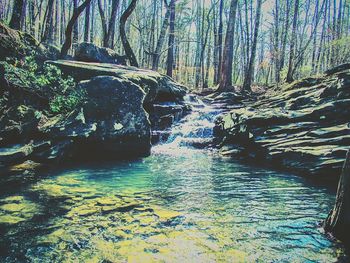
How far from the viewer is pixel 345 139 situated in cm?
664

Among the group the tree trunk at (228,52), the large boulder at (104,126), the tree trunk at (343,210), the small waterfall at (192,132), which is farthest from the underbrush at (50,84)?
the tree trunk at (228,52)

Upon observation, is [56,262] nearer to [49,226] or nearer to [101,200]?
[49,226]

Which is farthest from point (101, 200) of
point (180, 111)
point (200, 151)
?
point (180, 111)

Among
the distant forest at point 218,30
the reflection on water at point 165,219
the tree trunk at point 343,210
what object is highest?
the distant forest at point 218,30

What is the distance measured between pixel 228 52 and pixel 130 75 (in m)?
8.73

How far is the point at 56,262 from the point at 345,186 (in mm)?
3144

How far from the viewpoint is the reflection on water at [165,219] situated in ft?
10.8

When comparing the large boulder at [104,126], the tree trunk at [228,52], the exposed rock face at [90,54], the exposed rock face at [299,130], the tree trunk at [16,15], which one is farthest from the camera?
the tree trunk at [228,52]

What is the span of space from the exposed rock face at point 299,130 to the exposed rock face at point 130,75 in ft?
11.1

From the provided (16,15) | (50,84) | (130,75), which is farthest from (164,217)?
(16,15)

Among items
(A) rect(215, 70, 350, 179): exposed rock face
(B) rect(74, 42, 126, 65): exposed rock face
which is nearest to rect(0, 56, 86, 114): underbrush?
(B) rect(74, 42, 126, 65): exposed rock face

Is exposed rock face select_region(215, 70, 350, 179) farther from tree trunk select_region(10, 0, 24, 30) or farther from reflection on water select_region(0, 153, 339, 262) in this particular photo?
tree trunk select_region(10, 0, 24, 30)

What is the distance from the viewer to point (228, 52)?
17625 mm

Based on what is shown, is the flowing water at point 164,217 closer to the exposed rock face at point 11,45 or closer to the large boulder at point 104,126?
the large boulder at point 104,126
